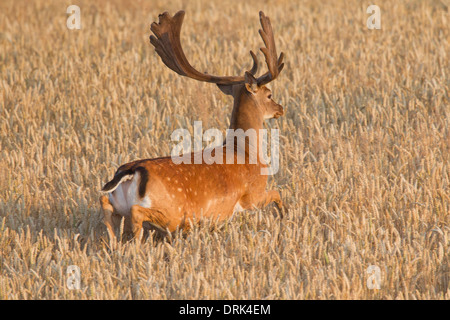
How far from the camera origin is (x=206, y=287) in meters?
4.33

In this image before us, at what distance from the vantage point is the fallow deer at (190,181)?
4812mm

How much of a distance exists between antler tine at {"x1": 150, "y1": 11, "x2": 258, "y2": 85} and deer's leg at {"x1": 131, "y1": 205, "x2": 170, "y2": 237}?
1404 mm

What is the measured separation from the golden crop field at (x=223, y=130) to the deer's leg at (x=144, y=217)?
0.16 meters

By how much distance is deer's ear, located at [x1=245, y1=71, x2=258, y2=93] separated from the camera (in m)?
5.56

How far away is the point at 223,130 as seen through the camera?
772 centimetres

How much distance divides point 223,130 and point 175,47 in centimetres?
198
